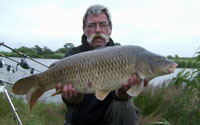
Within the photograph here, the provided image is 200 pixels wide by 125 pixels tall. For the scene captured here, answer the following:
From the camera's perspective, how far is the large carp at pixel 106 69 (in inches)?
65.4

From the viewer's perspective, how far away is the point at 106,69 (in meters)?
1.66

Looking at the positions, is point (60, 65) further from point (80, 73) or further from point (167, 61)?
point (167, 61)

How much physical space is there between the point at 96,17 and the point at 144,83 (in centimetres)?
98

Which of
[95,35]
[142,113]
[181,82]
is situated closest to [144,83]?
[95,35]

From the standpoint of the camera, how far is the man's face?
2361 mm

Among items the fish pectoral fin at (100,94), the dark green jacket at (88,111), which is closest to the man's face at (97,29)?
the dark green jacket at (88,111)

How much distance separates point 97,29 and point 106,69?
811 mm

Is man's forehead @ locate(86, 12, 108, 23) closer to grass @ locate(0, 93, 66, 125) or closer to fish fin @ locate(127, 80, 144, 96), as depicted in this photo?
fish fin @ locate(127, 80, 144, 96)

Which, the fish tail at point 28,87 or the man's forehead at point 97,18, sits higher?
the man's forehead at point 97,18

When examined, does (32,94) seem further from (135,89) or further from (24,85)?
(135,89)

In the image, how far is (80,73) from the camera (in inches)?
67.7

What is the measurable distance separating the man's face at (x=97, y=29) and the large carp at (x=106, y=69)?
2.05 feet

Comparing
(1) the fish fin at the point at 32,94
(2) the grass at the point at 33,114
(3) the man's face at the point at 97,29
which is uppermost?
(3) the man's face at the point at 97,29

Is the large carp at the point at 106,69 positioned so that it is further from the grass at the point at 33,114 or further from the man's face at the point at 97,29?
the grass at the point at 33,114
